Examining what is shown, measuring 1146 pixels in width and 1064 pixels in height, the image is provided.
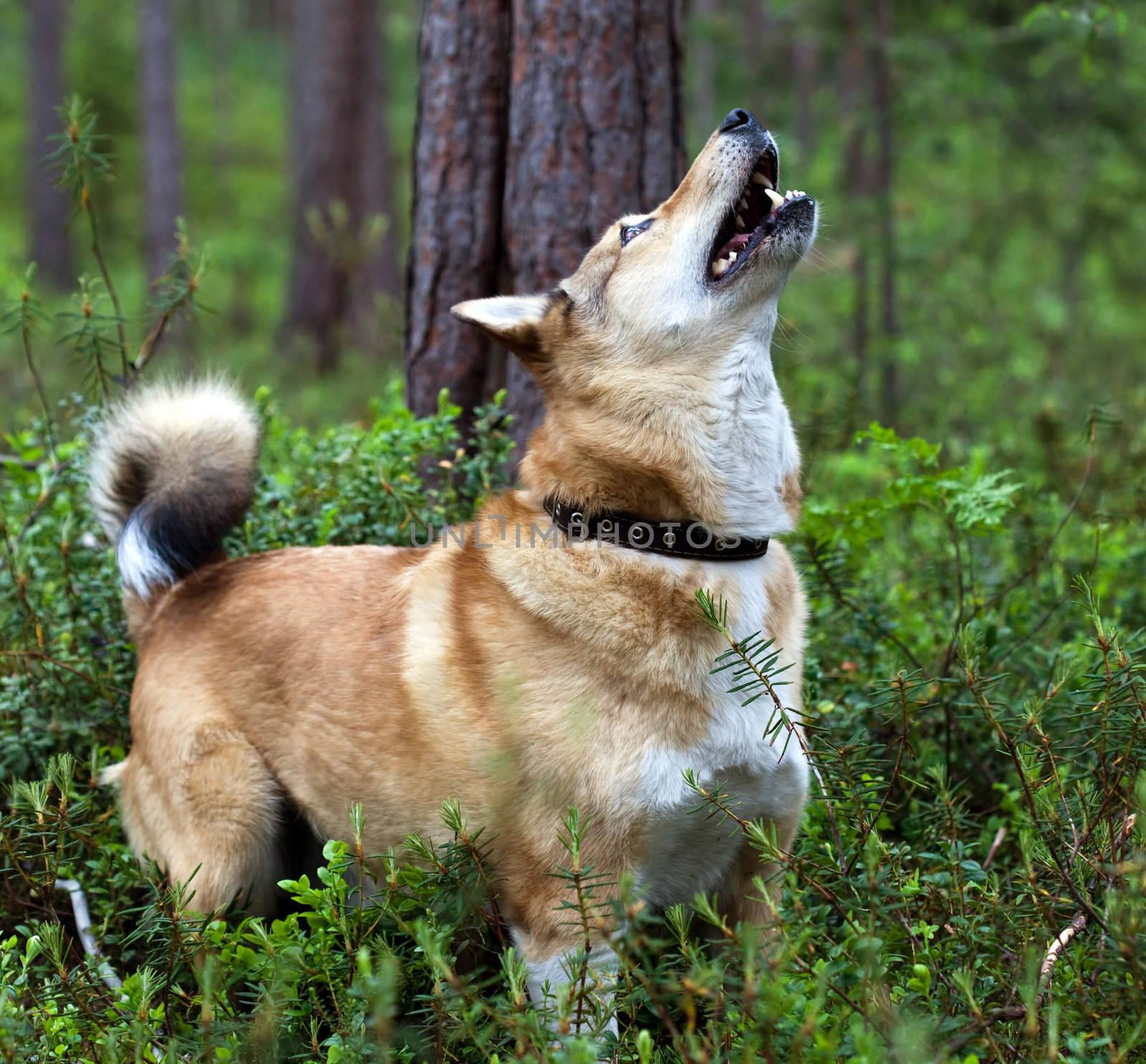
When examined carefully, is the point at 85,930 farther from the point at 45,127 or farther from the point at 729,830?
the point at 45,127

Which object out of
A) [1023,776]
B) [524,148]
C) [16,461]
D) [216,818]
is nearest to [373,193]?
[524,148]

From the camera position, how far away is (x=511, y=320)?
2.94 m

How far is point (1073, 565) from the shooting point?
13.6 feet

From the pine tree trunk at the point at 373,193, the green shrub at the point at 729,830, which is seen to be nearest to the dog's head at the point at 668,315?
the green shrub at the point at 729,830

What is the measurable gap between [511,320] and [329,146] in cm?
959

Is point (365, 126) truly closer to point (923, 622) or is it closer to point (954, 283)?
point (954, 283)

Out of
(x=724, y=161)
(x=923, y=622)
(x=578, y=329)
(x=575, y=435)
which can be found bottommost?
(x=923, y=622)

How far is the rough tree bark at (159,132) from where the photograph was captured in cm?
1246

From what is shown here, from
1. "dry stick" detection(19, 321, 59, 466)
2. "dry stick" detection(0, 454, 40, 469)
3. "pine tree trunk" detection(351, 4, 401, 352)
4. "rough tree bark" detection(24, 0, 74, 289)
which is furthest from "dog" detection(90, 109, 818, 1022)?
"rough tree bark" detection(24, 0, 74, 289)

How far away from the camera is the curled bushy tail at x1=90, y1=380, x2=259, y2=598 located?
10.8ft

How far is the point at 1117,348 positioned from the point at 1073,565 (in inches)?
241

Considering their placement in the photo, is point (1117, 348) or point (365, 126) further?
point (365, 126)

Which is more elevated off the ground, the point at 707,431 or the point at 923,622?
the point at 707,431

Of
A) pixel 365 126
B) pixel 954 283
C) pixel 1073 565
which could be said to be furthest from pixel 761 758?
pixel 365 126
